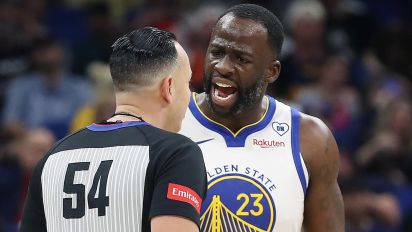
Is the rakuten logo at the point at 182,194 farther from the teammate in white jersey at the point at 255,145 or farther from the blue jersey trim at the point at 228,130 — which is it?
the blue jersey trim at the point at 228,130

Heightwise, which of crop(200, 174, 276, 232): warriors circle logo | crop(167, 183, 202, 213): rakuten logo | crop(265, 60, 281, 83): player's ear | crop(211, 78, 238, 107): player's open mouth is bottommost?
crop(200, 174, 276, 232): warriors circle logo

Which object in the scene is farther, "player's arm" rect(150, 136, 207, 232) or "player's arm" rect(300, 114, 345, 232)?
"player's arm" rect(300, 114, 345, 232)

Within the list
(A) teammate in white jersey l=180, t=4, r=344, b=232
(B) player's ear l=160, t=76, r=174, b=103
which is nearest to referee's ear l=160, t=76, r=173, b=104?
(B) player's ear l=160, t=76, r=174, b=103

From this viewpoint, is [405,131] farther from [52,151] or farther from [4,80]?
[52,151]

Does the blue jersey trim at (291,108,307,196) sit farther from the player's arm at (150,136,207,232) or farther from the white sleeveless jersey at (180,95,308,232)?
the player's arm at (150,136,207,232)

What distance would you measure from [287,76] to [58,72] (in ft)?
7.27

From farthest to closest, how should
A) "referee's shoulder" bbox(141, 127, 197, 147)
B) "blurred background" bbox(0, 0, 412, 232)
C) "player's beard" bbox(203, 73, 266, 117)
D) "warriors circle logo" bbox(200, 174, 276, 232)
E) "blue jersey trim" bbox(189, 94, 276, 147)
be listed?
"blurred background" bbox(0, 0, 412, 232)
"blue jersey trim" bbox(189, 94, 276, 147)
"player's beard" bbox(203, 73, 266, 117)
"warriors circle logo" bbox(200, 174, 276, 232)
"referee's shoulder" bbox(141, 127, 197, 147)

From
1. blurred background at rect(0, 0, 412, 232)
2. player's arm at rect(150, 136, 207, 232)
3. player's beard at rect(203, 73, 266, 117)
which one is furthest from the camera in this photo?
blurred background at rect(0, 0, 412, 232)

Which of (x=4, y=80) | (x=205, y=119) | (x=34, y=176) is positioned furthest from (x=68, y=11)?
(x=34, y=176)

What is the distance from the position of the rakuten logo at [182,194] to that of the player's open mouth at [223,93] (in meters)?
1.17

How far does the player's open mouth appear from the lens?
463 cm

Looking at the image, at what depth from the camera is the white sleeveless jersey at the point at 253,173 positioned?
4582 millimetres

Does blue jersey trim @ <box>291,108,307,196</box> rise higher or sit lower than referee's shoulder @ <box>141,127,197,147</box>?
lower

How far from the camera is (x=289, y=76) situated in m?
9.81
